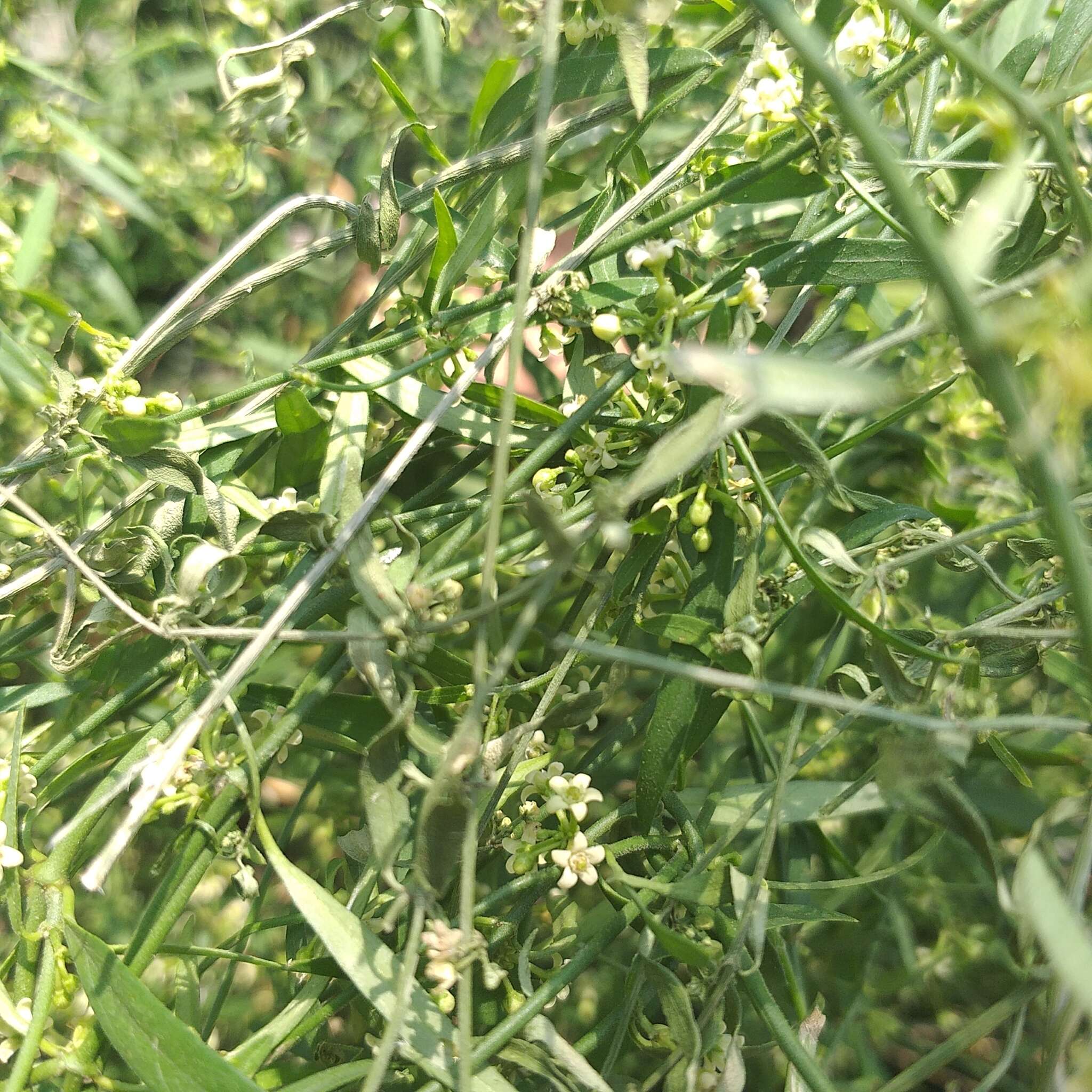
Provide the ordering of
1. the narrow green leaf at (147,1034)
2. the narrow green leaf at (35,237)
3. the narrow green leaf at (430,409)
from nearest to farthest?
the narrow green leaf at (147,1034), the narrow green leaf at (430,409), the narrow green leaf at (35,237)

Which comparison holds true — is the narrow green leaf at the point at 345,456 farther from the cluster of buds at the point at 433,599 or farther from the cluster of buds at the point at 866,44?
the cluster of buds at the point at 866,44

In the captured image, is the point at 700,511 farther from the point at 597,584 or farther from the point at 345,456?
the point at 345,456

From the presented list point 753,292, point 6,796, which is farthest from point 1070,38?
point 6,796

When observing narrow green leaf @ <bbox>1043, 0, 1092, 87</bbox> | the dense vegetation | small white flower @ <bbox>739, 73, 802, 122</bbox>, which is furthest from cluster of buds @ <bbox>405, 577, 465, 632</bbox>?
narrow green leaf @ <bbox>1043, 0, 1092, 87</bbox>

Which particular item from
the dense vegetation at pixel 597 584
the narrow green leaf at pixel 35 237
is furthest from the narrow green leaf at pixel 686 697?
the narrow green leaf at pixel 35 237

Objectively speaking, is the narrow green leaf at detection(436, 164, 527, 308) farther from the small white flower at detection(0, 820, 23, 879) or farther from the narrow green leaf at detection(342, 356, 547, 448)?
the small white flower at detection(0, 820, 23, 879)

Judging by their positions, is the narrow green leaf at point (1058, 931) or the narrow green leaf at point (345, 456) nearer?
the narrow green leaf at point (1058, 931)
